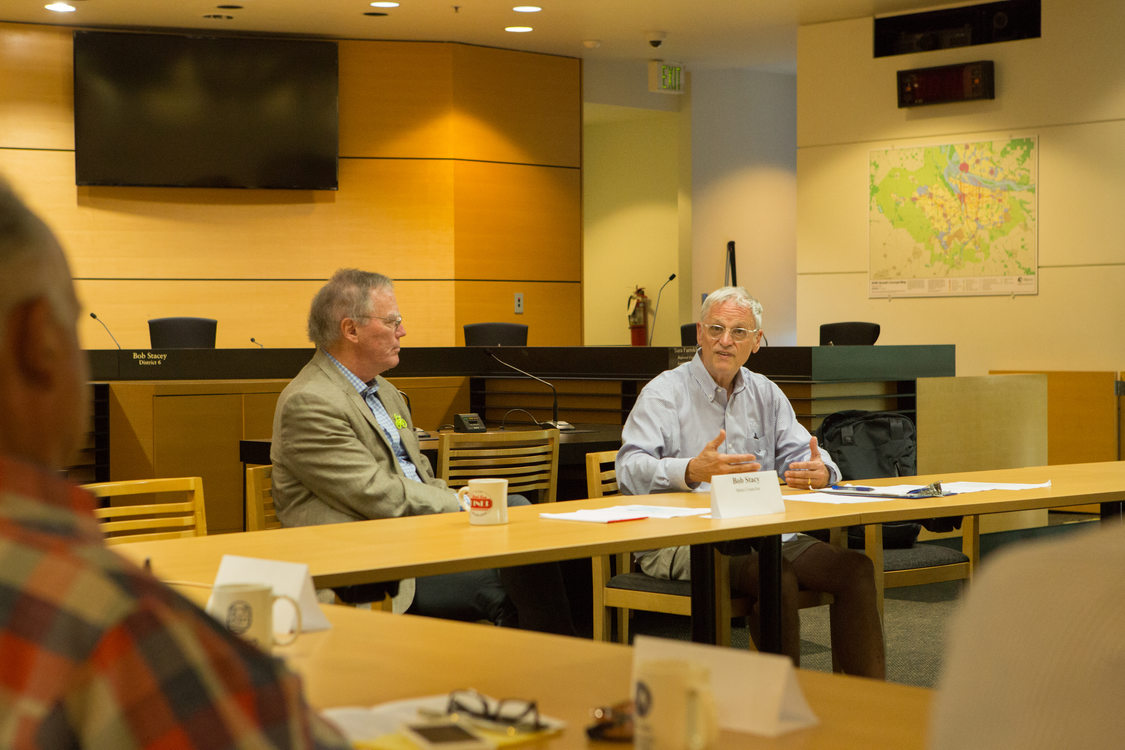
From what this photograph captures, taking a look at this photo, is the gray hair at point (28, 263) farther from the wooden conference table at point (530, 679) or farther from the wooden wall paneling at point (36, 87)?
the wooden wall paneling at point (36, 87)

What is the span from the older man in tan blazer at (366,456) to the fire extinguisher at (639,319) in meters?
7.39

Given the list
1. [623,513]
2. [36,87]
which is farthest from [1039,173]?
[36,87]

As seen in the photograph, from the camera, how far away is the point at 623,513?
290cm

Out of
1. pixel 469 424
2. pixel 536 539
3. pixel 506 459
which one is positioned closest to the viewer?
pixel 536 539

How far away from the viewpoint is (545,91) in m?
9.52

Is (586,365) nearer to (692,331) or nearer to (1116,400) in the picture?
(692,331)

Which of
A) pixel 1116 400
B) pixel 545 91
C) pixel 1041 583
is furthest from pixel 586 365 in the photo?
pixel 1041 583

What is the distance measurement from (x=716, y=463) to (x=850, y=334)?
13.4 ft

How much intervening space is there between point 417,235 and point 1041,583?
854 centimetres

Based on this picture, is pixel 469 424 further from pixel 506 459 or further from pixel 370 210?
pixel 370 210

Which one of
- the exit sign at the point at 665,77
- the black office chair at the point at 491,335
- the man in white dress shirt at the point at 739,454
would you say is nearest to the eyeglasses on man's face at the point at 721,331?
the man in white dress shirt at the point at 739,454

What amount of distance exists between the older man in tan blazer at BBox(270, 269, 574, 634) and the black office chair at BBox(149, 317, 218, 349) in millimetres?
3676

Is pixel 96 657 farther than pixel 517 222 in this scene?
No

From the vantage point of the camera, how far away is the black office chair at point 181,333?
7.00 m
